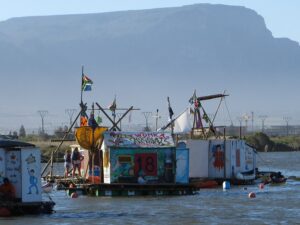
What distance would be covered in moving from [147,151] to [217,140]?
36.4 feet

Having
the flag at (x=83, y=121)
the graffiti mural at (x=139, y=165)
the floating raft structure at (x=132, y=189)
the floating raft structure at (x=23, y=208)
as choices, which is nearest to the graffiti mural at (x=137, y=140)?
the graffiti mural at (x=139, y=165)

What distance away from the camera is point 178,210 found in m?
35.7

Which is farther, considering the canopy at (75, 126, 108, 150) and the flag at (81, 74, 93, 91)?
the flag at (81, 74, 93, 91)

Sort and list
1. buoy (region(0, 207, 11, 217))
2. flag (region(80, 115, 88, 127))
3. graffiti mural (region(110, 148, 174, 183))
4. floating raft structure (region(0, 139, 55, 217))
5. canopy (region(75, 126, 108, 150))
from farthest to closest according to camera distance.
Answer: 1. flag (region(80, 115, 88, 127))
2. canopy (region(75, 126, 108, 150))
3. graffiti mural (region(110, 148, 174, 183))
4. floating raft structure (region(0, 139, 55, 217))
5. buoy (region(0, 207, 11, 217))

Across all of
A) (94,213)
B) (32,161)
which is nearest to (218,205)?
(94,213)

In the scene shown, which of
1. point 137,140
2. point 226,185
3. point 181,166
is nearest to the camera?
point 137,140

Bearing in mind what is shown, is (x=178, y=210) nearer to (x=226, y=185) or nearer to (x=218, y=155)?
(x=226, y=185)

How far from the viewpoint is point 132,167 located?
4228 cm

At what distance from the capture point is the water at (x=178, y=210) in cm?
3206

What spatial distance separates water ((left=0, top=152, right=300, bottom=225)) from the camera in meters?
32.1

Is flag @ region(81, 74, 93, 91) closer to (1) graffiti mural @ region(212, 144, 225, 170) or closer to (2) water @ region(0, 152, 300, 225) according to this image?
(2) water @ region(0, 152, 300, 225)

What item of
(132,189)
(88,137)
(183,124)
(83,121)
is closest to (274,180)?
(183,124)

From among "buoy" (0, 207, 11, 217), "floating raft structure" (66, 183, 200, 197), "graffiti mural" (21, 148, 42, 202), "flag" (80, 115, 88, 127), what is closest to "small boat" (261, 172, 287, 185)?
"flag" (80, 115, 88, 127)

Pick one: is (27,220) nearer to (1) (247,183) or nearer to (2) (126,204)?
(2) (126,204)
